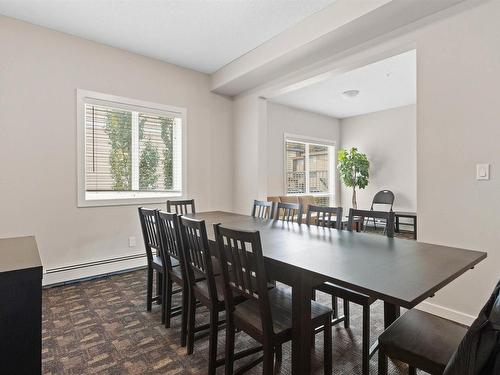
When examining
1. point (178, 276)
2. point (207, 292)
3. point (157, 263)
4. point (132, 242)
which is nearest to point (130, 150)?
point (132, 242)

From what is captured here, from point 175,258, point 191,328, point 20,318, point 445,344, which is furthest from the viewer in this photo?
point 175,258

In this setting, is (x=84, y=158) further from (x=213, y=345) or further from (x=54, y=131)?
(x=213, y=345)

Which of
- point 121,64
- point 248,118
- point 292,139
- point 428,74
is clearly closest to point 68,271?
point 121,64

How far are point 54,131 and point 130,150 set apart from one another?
85cm

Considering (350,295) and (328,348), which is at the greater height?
(350,295)

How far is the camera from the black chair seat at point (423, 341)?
3.68 ft

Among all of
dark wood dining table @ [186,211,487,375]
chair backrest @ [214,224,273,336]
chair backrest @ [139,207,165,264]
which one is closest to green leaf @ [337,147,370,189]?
dark wood dining table @ [186,211,487,375]

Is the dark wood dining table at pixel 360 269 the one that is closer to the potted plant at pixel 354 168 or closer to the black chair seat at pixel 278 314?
the black chair seat at pixel 278 314

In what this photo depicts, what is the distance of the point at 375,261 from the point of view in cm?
139

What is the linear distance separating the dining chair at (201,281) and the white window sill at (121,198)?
2.06 metres

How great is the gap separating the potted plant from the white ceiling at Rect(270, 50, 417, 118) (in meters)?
1.01

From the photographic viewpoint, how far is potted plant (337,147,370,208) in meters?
6.22

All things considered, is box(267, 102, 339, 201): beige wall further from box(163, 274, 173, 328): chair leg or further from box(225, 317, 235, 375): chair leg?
box(225, 317, 235, 375): chair leg

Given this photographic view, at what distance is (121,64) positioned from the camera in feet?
11.8
